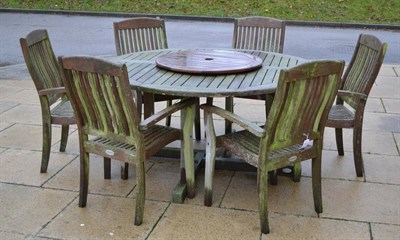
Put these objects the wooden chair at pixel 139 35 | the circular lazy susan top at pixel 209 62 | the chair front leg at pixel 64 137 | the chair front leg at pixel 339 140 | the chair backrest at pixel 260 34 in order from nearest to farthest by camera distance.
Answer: the circular lazy susan top at pixel 209 62 → the chair front leg at pixel 339 140 → the chair front leg at pixel 64 137 → the wooden chair at pixel 139 35 → the chair backrest at pixel 260 34

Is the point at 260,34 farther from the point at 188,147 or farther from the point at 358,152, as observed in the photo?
the point at 188,147

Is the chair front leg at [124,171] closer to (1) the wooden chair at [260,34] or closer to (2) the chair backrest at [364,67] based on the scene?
(2) the chair backrest at [364,67]

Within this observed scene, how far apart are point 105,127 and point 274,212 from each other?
1.25 metres

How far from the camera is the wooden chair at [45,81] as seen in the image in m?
3.89

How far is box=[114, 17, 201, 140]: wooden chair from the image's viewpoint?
5000mm

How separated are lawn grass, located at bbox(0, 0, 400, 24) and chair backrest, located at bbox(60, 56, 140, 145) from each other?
35.6 ft

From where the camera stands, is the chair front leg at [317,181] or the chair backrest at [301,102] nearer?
the chair backrest at [301,102]


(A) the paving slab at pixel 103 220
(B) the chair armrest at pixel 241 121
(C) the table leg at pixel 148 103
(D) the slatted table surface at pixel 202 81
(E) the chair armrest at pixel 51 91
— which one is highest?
(D) the slatted table surface at pixel 202 81

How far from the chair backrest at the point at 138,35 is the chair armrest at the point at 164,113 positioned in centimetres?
166

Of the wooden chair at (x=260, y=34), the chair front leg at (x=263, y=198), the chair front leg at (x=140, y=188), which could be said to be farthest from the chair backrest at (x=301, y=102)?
the wooden chair at (x=260, y=34)

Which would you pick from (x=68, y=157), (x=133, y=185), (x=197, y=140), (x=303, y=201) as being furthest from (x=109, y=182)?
(x=303, y=201)

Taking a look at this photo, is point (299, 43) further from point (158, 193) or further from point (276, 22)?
point (158, 193)

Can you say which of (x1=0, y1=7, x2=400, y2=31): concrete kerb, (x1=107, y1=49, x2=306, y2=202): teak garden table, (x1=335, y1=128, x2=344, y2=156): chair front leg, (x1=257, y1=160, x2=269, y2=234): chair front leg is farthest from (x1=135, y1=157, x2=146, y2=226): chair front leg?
(x1=0, y1=7, x2=400, y2=31): concrete kerb

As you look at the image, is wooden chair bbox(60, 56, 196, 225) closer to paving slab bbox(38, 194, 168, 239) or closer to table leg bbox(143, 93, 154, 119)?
paving slab bbox(38, 194, 168, 239)
